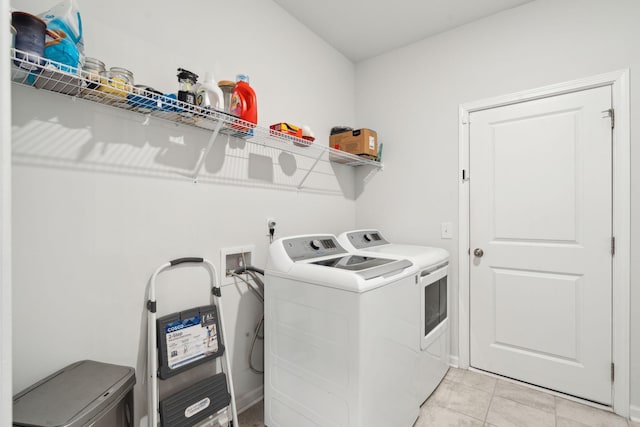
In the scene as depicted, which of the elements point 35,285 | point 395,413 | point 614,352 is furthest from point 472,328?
point 35,285

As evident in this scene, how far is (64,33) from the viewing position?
3.35 ft

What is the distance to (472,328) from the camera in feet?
7.72

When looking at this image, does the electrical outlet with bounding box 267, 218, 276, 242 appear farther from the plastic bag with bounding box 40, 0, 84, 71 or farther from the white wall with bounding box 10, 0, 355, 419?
the plastic bag with bounding box 40, 0, 84, 71

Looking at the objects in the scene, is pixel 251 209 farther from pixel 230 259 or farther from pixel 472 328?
pixel 472 328

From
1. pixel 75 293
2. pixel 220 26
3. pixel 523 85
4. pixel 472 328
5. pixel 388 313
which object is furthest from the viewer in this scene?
pixel 472 328

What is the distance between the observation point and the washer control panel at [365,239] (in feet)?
7.34

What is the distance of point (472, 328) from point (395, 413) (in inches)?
46.1

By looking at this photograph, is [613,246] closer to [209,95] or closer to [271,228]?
[271,228]

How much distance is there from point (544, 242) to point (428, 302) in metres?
0.96

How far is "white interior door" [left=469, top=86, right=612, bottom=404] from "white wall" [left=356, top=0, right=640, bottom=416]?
0.14 metres

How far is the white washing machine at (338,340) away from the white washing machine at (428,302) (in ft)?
0.35

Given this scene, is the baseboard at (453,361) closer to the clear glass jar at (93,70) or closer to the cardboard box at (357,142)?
the cardboard box at (357,142)

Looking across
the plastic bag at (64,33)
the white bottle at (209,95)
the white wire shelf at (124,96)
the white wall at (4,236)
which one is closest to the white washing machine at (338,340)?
the white wire shelf at (124,96)

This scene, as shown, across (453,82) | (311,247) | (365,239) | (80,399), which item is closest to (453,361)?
(365,239)
